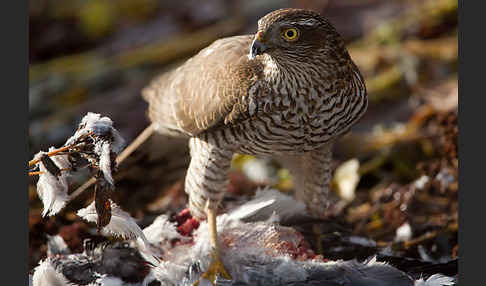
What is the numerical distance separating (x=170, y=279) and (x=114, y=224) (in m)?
0.49

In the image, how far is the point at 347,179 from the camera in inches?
162

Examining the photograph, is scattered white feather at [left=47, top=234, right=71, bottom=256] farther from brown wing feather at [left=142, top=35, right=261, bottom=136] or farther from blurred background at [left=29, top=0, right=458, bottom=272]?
brown wing feather at [left=142, top=35, right=261, bottom=136]

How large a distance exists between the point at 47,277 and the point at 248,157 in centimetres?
208

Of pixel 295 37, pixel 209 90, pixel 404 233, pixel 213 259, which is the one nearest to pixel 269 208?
pixel 213 259

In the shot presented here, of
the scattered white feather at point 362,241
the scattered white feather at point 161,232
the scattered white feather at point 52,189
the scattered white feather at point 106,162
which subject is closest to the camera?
the scattered white feather at point 106,162

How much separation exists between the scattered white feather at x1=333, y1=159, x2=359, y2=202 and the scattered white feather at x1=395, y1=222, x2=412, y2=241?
557mm

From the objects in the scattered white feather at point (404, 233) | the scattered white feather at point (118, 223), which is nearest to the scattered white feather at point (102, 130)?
the scattered white feather at point (118, 223)

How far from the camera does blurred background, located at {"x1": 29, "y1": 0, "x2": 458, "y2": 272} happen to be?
3.66m

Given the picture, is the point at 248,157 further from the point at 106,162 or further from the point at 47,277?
the point at 106,162

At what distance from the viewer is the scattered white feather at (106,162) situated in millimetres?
2115

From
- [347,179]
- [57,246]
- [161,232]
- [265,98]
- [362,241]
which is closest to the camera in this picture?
[265,98]

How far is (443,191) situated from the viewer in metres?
3.83

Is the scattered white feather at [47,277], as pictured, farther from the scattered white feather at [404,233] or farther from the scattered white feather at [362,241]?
the scattered white feather at [404,233]

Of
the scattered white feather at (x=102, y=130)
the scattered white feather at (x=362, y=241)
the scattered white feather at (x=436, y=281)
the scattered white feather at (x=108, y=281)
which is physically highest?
the scattered white feather at (x=102, y=130)
